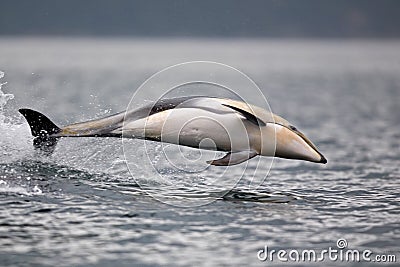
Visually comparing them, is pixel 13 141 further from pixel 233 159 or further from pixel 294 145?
pixel 294 145

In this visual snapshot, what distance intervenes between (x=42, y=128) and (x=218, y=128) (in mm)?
4053

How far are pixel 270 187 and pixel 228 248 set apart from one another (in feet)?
16.9

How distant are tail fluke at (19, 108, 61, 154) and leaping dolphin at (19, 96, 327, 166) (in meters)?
1.30

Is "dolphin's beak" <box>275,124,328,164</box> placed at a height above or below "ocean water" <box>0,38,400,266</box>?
above

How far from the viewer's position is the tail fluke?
51.4 feet

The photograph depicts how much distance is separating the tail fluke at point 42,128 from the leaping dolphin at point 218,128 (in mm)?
1304

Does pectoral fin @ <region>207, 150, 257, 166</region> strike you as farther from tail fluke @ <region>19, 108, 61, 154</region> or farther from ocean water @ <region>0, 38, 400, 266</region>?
tail fluke @ <region>19, 108, 61, 154</region>

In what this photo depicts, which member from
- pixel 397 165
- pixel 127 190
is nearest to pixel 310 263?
pixel 127 190

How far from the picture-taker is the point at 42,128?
15.7m

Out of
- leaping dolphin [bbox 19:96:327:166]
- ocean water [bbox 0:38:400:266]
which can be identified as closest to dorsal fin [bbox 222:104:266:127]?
leaping dolphin [bbox 19:96:327:166]

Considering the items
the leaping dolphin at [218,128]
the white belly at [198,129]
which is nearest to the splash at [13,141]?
the leaping dolphin at [218,128]

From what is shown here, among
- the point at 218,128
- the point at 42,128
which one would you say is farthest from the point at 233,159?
the point at 42,128

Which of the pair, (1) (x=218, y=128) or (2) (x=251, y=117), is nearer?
(2) (x=251, y=117)

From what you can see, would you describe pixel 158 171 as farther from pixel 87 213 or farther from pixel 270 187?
pixel 87 213
